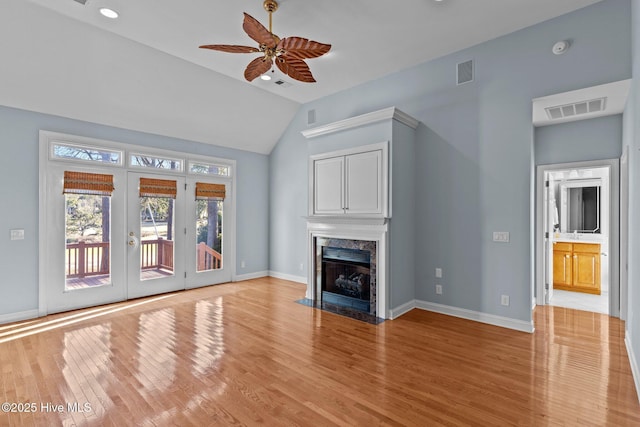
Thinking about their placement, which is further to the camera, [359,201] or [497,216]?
[359,201]

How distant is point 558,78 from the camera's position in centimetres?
360

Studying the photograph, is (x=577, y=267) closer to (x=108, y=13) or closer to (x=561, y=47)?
(x=561, y=47)

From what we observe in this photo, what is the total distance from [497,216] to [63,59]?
5856mm

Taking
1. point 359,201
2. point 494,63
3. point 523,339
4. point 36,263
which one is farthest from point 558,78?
point 36,263

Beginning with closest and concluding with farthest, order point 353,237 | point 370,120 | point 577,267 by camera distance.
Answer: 1. point 370,120
2. point 353,237
3. point 577,267

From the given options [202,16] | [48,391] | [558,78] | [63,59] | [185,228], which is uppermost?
[202,16]

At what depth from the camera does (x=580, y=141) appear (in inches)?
175

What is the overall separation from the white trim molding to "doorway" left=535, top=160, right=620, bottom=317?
7.33ft

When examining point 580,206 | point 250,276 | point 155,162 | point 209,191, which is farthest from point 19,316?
point 580,206

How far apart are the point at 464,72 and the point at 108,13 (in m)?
4.42

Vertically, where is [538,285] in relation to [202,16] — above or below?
below

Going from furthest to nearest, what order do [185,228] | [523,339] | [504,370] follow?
1. [185,228]
2. [523,339]
3. [504,370]

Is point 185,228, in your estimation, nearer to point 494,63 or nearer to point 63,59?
point 63,59

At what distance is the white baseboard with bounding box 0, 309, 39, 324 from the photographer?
4.04 meters
